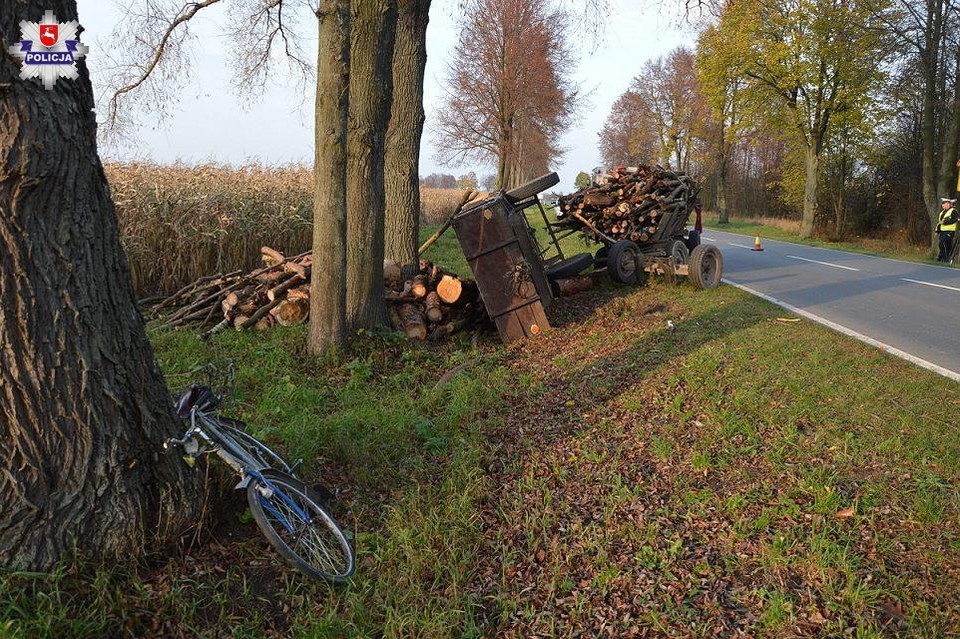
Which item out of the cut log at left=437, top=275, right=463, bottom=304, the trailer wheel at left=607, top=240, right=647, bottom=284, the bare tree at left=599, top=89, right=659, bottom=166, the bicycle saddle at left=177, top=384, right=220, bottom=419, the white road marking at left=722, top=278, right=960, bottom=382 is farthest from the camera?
the bare tree at left=599, top=89, right=659, bottom=166

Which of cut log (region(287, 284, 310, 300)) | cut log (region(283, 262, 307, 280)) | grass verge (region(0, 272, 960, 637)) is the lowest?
grass verge (region(0, 272, 960, 637))

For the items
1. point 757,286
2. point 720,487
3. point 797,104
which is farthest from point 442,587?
point 797,104

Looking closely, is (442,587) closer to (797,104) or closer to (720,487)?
(720,487)

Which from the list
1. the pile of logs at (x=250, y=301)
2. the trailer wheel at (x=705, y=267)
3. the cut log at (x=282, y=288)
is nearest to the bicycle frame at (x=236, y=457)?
the pile of logs at (x=250, y=301)

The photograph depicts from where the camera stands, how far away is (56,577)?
2.80m

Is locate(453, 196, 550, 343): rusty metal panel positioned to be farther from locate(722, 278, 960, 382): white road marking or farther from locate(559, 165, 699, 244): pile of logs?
locate(559, 165, 699, 244): pile of logs

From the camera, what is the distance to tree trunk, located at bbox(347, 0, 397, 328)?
732 centimetres

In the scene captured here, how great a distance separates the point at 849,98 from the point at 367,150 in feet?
86.2

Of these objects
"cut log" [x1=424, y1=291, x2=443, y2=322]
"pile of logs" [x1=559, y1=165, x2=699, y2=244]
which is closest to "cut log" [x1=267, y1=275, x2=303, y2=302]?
"cut log" [x1=424, y1=291, x2=443, y2=322]

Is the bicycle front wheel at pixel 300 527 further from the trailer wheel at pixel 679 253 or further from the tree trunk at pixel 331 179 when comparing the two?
the trailer wheel at pixel 679 253

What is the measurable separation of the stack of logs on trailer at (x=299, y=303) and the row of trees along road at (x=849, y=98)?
18.8m

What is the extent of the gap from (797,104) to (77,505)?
32.0m

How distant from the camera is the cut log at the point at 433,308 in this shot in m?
8.60

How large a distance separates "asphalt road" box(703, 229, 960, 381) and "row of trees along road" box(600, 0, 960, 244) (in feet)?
22.9
